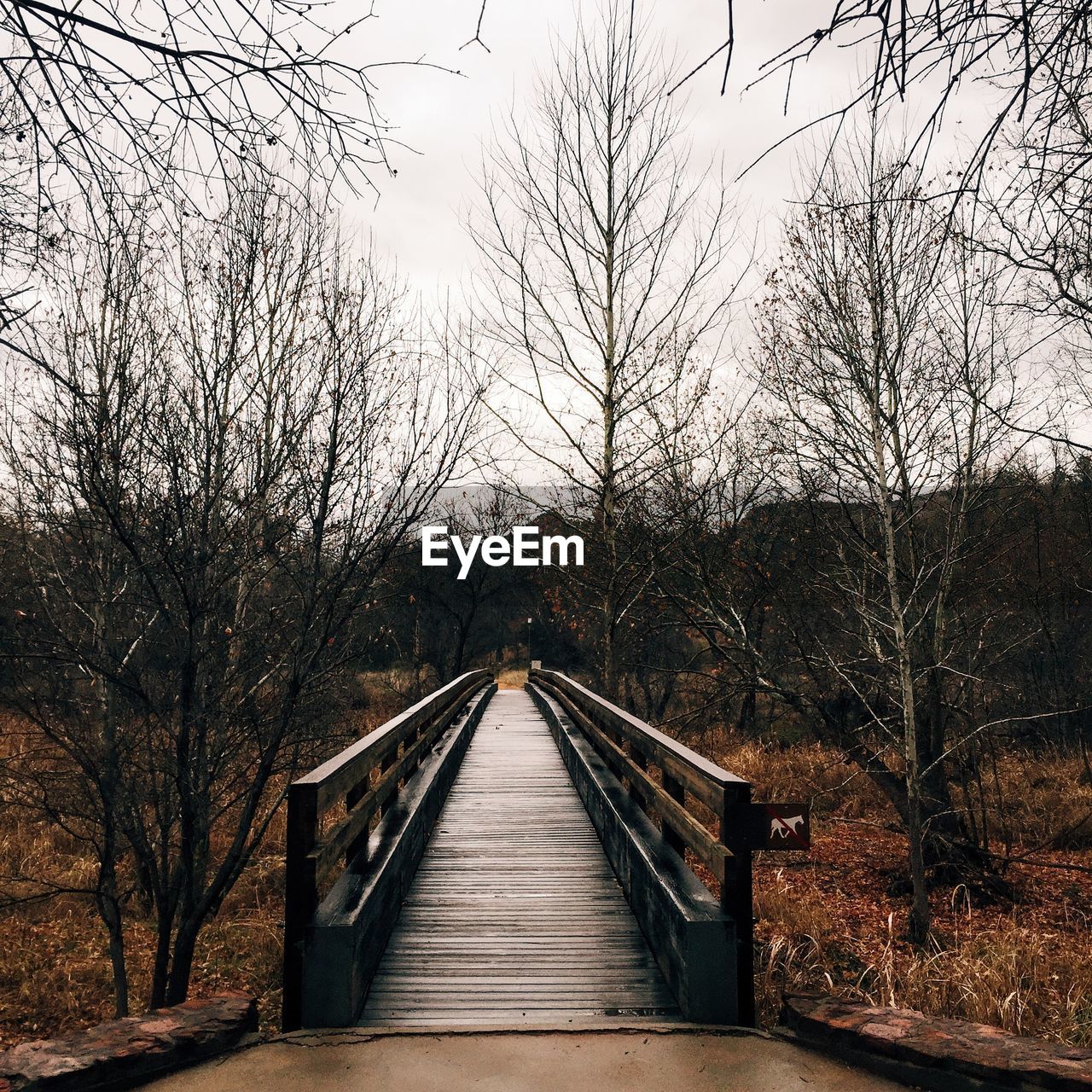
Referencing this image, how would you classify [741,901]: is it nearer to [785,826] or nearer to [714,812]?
[785,826]

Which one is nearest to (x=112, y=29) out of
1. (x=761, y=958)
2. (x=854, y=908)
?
(x=761, y=958)

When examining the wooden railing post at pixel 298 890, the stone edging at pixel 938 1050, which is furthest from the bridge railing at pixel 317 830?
the stone edging at pixel 938 1050

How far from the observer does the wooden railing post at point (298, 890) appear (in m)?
3.73

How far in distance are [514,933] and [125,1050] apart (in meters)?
2.59

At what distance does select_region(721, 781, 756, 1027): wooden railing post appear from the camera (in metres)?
3.90

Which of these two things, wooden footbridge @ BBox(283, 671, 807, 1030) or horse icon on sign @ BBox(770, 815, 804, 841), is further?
horse icon on sign @ BBox(770, 815, 804, 841)

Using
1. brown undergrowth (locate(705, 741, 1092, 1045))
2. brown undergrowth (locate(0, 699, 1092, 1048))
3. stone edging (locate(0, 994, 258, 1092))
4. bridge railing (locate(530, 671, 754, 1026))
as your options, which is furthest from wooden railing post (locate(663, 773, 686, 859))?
stone edging (locate(0, 994, 258, 1092))

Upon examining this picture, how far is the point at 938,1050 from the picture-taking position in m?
3.17

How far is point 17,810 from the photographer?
14227 mm

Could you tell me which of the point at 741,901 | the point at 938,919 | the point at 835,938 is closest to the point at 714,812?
the point at 741,901

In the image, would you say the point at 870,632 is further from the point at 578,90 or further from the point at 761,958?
the point at 578,90

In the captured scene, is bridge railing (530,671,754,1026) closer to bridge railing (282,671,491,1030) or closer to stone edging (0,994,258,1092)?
bridge railing (282,671,491,1030)

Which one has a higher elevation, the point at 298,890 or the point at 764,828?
the point at 764,828

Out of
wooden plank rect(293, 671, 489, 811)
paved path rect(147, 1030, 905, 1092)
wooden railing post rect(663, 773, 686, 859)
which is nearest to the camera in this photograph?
paved path rect(147, 1030, 905, 1092)
